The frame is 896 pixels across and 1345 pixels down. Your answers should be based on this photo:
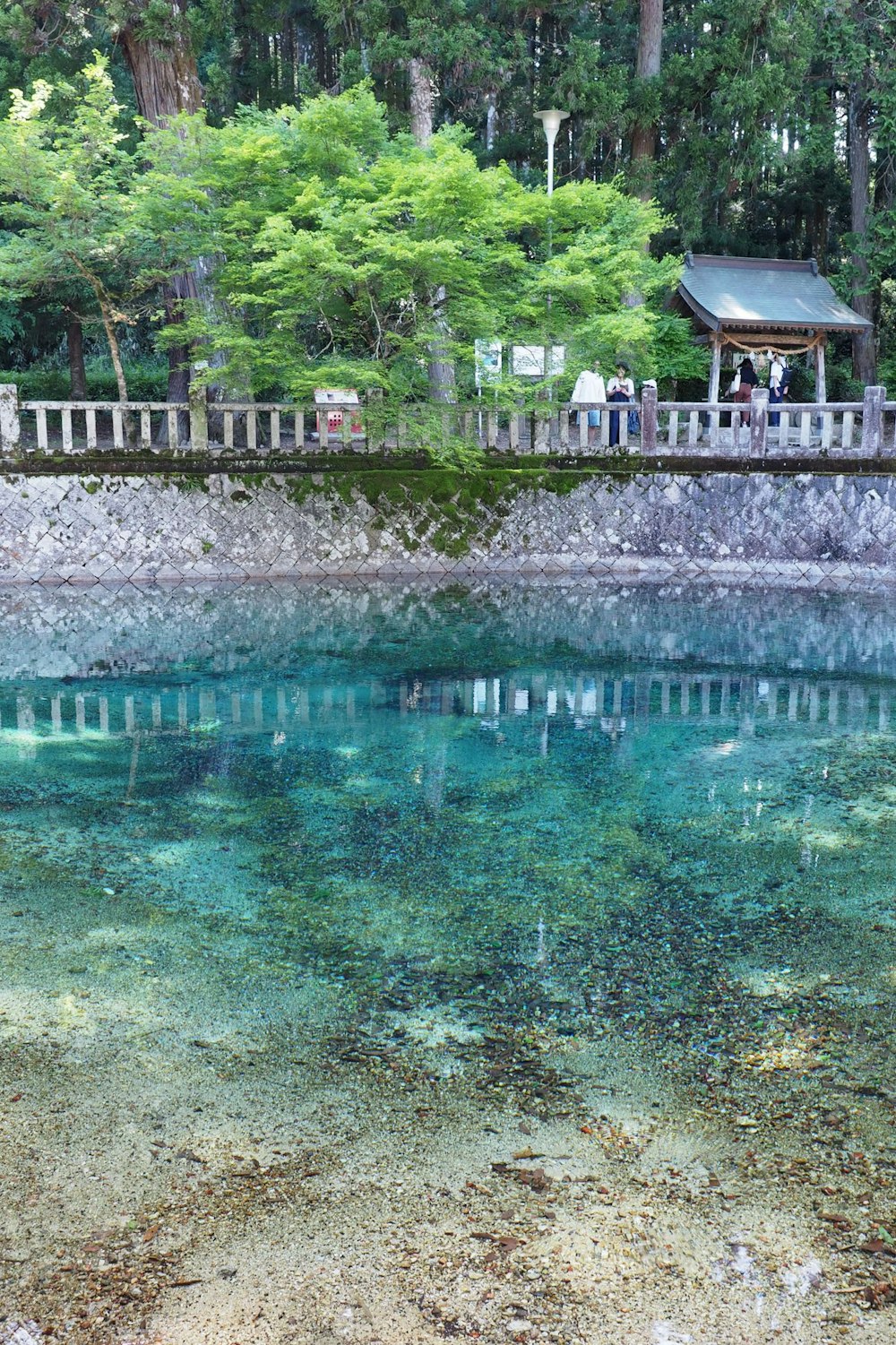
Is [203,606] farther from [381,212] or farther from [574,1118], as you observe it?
[574,1118]

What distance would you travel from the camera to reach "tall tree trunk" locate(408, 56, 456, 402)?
1542cm

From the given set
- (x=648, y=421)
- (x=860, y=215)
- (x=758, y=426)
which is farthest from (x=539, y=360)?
Answer: (x=860, y=215)

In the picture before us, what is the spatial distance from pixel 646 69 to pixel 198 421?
10.6 metres

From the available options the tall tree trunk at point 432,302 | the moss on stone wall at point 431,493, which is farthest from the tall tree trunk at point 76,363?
the moss on stone wall at point 431,493

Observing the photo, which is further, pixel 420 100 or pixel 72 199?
pixel 420 100

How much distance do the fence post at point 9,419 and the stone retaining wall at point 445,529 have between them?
0.49 m

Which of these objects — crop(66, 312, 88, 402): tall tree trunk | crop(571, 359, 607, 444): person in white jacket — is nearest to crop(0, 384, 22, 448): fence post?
crop(66, 312, 88, 402): tall tree trunk

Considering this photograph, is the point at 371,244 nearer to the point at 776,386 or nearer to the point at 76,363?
the point at 776,386

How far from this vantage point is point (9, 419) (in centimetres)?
1522

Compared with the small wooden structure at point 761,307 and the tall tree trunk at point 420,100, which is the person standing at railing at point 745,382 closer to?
the small wooden structure at point 761,307

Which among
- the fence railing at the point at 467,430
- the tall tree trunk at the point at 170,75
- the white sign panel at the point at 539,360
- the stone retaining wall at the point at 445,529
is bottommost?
the stone retaining wall at the point at 445,529

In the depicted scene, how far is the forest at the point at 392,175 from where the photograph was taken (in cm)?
1483

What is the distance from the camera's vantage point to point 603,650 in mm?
11898

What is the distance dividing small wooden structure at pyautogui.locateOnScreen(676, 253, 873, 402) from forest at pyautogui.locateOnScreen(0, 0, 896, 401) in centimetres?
66
